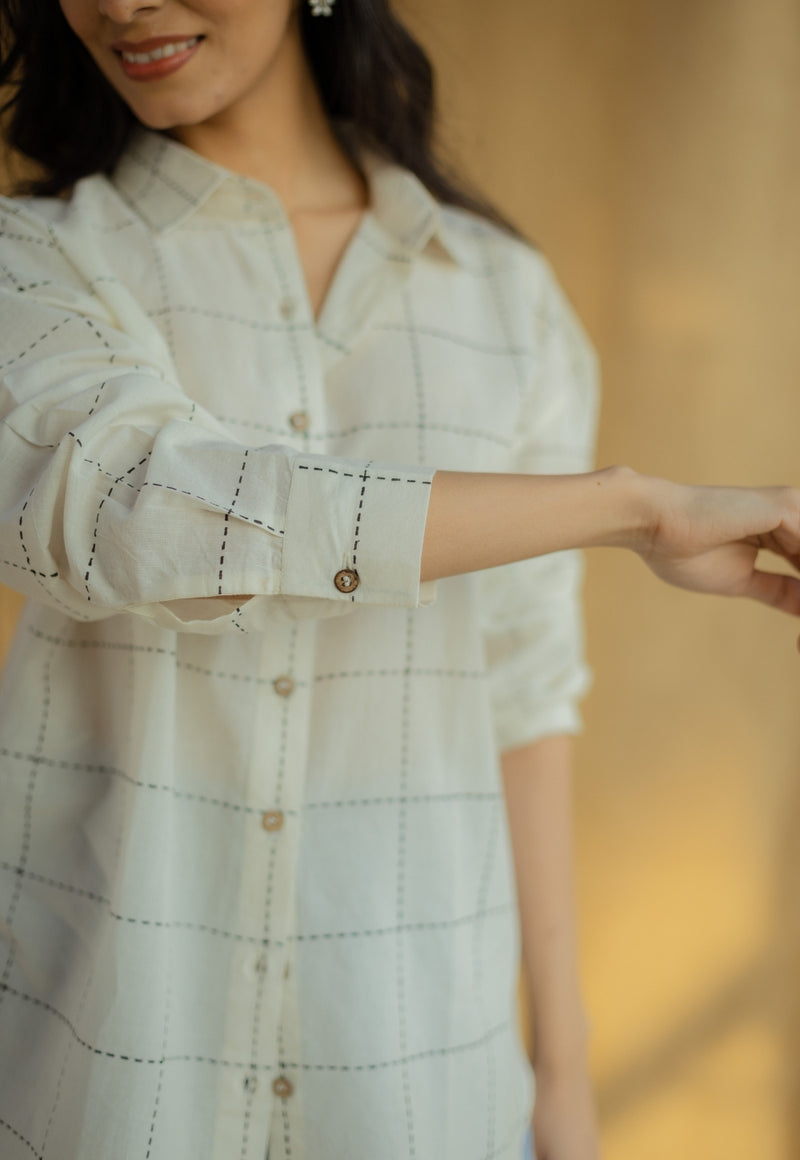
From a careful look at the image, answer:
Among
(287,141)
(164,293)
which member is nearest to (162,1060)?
(164,293)

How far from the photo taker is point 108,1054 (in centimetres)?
84

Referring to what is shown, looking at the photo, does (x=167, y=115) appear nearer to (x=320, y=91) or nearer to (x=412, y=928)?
(x=320, y=91)

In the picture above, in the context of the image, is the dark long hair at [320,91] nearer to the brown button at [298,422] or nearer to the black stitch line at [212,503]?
the brown button at [298,422]

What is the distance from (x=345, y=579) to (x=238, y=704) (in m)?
0.22

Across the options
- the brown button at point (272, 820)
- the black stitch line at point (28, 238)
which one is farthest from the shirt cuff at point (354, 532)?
the black stitch line at point (28, 238)

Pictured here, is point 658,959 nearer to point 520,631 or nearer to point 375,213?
point 520,631

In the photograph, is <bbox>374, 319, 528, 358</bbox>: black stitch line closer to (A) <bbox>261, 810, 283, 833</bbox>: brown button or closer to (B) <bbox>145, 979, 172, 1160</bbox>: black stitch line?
(A) <bbox>261, 810, 283, 833</bbox>: brown button

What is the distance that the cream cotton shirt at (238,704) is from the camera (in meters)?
0.74

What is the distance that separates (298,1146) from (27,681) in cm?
45

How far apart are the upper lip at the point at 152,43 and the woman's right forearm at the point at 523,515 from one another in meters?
0.46

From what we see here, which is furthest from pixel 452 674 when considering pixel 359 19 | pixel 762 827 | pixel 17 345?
pixel 762 827

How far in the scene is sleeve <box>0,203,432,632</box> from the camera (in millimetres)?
723

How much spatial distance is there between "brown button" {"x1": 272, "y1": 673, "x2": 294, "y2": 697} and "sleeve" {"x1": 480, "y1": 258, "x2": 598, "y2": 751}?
1.06ft

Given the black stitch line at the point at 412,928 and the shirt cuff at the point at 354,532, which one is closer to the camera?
the shirt cuff at the point at 354,532
